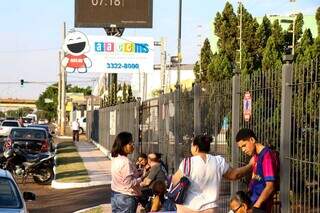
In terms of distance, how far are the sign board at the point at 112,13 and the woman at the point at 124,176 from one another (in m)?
24.7

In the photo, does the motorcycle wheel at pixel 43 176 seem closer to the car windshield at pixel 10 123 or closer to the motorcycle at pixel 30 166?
the motorcycle at pixel 30 166

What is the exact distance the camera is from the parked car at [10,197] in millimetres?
8864

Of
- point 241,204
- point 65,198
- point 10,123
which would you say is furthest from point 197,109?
point 10,123

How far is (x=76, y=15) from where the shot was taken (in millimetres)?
32781

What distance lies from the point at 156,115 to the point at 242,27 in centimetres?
1782

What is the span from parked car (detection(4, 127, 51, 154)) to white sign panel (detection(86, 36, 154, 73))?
10.3 meters

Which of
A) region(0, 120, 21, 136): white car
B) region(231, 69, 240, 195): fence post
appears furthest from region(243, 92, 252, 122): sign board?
region(0, 120, 21, 136): white car

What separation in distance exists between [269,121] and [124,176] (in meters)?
1.97

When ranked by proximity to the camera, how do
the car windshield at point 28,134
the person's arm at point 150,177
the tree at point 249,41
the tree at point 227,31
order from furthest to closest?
the tree at point 227,31 → the tree at point 249,41 → the car windshield at point 28,134 → the person's arm at point 150,177

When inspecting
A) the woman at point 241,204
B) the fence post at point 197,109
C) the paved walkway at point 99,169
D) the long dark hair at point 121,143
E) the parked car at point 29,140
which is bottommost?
the paved walkway at point 99,169

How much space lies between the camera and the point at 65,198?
16.8 metres

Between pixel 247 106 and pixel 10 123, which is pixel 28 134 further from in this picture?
pixel 10 123

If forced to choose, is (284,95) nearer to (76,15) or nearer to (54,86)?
(76,15)

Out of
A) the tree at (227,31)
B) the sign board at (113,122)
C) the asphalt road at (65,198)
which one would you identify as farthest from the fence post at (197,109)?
the tree at (227,31)
